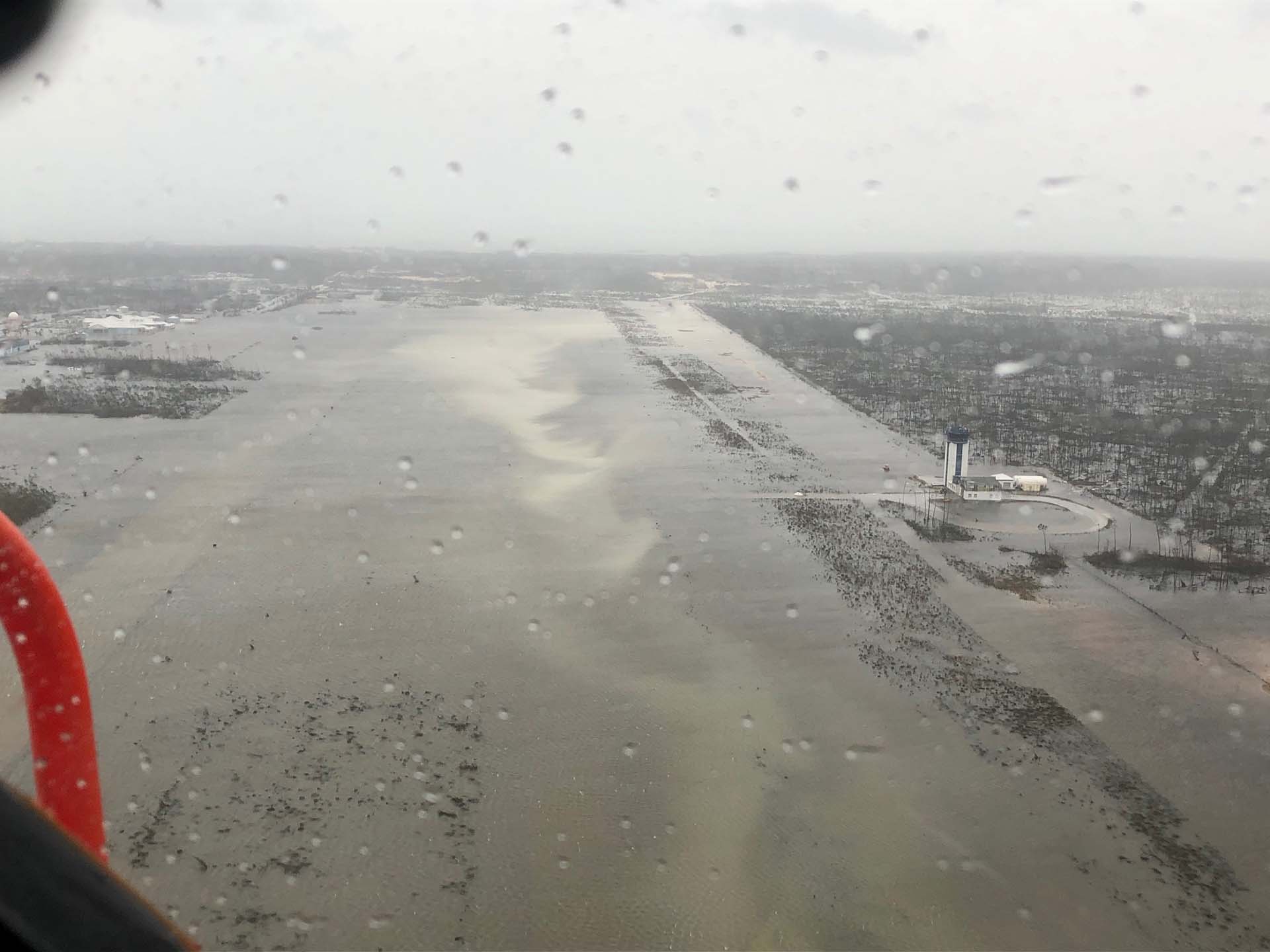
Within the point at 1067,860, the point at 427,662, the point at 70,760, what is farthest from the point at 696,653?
the point at 70,760

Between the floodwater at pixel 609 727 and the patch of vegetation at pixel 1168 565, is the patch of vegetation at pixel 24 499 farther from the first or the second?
the patch of vegetation at pixel 1168 565

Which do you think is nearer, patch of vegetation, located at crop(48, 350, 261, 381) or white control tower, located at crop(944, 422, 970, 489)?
white control tower, located at crop(944, 422, 970, 489)

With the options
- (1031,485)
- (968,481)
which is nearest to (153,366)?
(968,481)

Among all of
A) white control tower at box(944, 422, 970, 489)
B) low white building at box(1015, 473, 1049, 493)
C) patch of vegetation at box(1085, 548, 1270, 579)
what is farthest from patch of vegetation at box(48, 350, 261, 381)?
patch of vegetation at box(1085, 548, 1270, 579)

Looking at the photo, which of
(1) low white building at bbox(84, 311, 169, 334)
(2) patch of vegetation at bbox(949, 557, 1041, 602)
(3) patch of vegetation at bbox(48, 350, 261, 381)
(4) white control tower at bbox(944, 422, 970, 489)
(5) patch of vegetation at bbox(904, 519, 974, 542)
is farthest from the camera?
(1) low white building at bbox(84, 311, 169, 334)

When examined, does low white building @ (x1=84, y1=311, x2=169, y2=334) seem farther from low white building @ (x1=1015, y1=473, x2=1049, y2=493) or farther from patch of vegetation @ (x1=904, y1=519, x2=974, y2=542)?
low white building @ (x1=1015, y1=473, x2=1049, y2=493)

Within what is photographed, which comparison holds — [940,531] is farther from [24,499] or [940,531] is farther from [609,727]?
[24,499]
